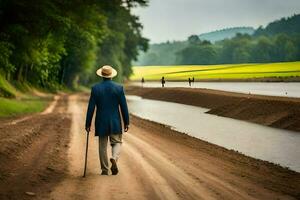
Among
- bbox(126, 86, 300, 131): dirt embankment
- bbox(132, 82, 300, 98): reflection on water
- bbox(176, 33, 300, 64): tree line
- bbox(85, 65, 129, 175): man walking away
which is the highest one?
bbox(176, 33, 300, 64): tree line

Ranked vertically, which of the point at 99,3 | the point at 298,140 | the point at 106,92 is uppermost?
the point at 99,3

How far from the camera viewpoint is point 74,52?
6838 cm

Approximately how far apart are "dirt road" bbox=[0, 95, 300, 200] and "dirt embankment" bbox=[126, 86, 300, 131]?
529 inches

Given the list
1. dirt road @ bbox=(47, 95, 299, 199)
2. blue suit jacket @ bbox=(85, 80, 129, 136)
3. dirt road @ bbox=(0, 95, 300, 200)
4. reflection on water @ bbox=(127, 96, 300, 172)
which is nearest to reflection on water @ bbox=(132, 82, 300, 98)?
reflection on water @ bbox=(127, 96, 300, 172)

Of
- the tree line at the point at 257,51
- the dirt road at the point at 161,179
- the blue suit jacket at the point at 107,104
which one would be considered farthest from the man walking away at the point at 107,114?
the tree line at the point at 257,51

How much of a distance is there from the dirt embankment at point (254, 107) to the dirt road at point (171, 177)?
1344 cm

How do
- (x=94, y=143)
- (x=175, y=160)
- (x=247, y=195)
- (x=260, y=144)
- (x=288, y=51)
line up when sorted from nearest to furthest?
1. (x=247, y=195)
2. (x=175, y=160)
3. (x=94, y=143)
4. (x=260, y=144)
5. (x=288, y=51)

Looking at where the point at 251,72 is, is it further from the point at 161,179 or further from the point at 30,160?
the point at 161,179

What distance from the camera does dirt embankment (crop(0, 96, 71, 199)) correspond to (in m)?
9.53

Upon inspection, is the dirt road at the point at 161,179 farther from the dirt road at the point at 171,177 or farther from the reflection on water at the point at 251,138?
the reflection on water at the point at 251,138

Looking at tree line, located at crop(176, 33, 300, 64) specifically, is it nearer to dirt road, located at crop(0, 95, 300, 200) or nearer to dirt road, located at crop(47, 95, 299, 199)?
dirt road, located at crop(0, 95, 300, 200)

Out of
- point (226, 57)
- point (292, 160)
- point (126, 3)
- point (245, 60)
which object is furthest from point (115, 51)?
point (226, 57)

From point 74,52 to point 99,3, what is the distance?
122ft

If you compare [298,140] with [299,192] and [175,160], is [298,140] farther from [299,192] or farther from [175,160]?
[299,192]
